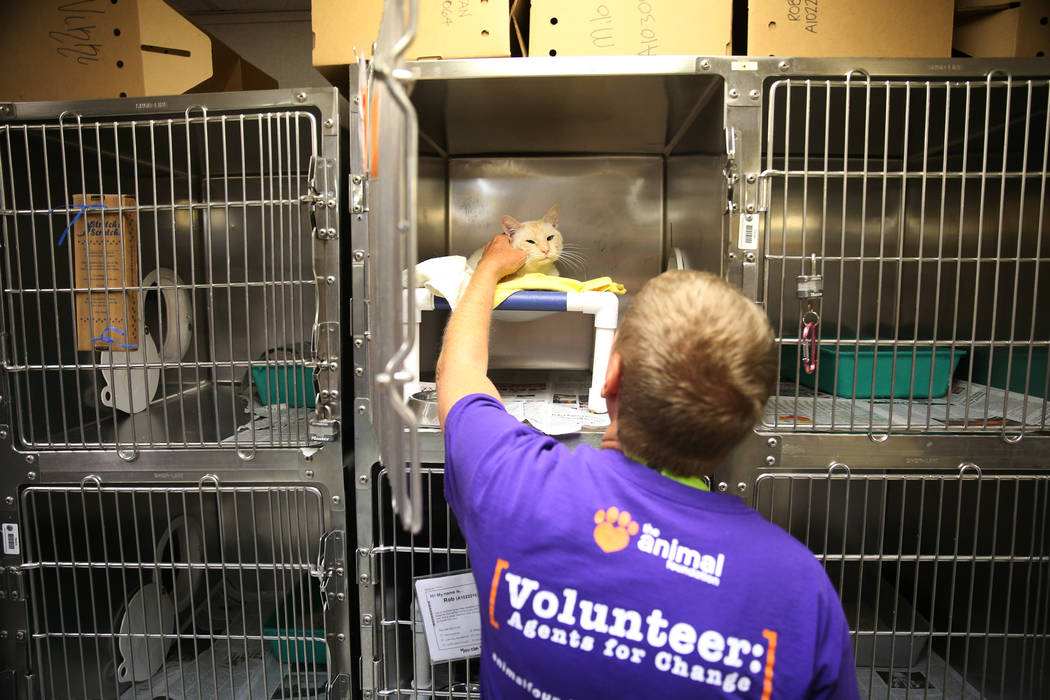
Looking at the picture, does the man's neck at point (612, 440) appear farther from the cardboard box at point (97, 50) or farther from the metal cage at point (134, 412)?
the cardboard box at point (97, 50)

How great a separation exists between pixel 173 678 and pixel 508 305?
3.45 ft

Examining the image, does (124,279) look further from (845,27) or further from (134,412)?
(845,27)

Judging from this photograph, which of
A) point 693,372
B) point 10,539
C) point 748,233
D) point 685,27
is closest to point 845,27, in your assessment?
point 685,27

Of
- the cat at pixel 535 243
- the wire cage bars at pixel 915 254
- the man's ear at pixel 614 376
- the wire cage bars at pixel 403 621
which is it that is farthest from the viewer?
the cat at pixel 535 243

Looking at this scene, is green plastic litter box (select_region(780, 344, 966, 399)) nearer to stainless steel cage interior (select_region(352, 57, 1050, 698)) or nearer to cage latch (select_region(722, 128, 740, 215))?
stainless steel cage interior (select_region(352, 57, 1050, 698))

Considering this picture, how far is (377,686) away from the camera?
3.09 feet

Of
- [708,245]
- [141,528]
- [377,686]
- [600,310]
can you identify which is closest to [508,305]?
[600,310]

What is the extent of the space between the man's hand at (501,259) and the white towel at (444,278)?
0.16 ft

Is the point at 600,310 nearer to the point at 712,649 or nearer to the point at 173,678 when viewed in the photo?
the point at 712,649

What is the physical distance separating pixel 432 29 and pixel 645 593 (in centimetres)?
89

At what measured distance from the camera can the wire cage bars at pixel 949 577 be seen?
89 cm

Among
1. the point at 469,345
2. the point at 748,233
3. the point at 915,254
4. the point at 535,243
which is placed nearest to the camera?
A: the point at 469,345

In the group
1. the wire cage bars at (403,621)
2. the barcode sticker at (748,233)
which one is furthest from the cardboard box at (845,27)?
the wire cage bars at (403,621)

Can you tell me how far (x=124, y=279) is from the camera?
91cm
